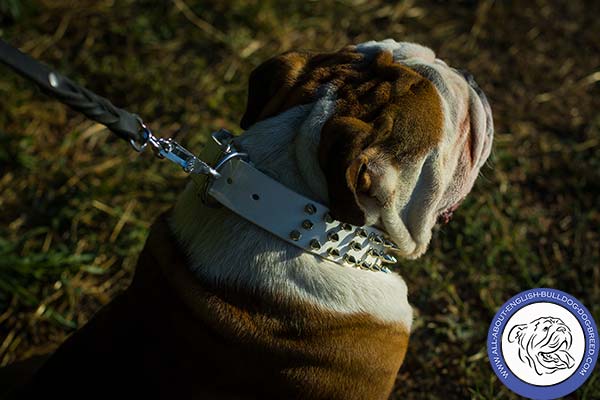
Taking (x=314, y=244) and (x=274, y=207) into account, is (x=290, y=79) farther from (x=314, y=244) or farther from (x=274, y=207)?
(x=314, y=244)

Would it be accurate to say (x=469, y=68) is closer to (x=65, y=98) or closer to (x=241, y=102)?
(x=241, y=102)

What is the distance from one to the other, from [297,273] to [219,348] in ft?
1.18

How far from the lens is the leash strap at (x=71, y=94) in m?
1.95

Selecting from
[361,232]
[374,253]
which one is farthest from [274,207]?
[374,253]

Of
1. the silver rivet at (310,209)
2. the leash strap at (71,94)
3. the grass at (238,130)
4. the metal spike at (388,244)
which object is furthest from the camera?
the grass at (238,130)

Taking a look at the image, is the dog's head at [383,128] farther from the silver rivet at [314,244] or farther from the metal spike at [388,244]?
the silver rivet at [314,244]

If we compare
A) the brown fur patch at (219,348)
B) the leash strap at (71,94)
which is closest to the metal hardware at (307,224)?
the brown fur patch at (219,348)

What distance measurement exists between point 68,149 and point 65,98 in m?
2.57

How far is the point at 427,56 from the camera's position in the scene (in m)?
2.77

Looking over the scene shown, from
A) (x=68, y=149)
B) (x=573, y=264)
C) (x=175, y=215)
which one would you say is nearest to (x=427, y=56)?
(x=175, y=215)

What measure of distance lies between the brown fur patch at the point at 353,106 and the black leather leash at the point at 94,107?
0.27m

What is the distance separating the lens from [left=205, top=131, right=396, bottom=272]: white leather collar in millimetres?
2375

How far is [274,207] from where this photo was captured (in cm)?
238

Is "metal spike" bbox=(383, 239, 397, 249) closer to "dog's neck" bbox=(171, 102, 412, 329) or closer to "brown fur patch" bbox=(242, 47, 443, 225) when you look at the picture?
"dog's neck" bbox=(171, 102, 412, 329)
